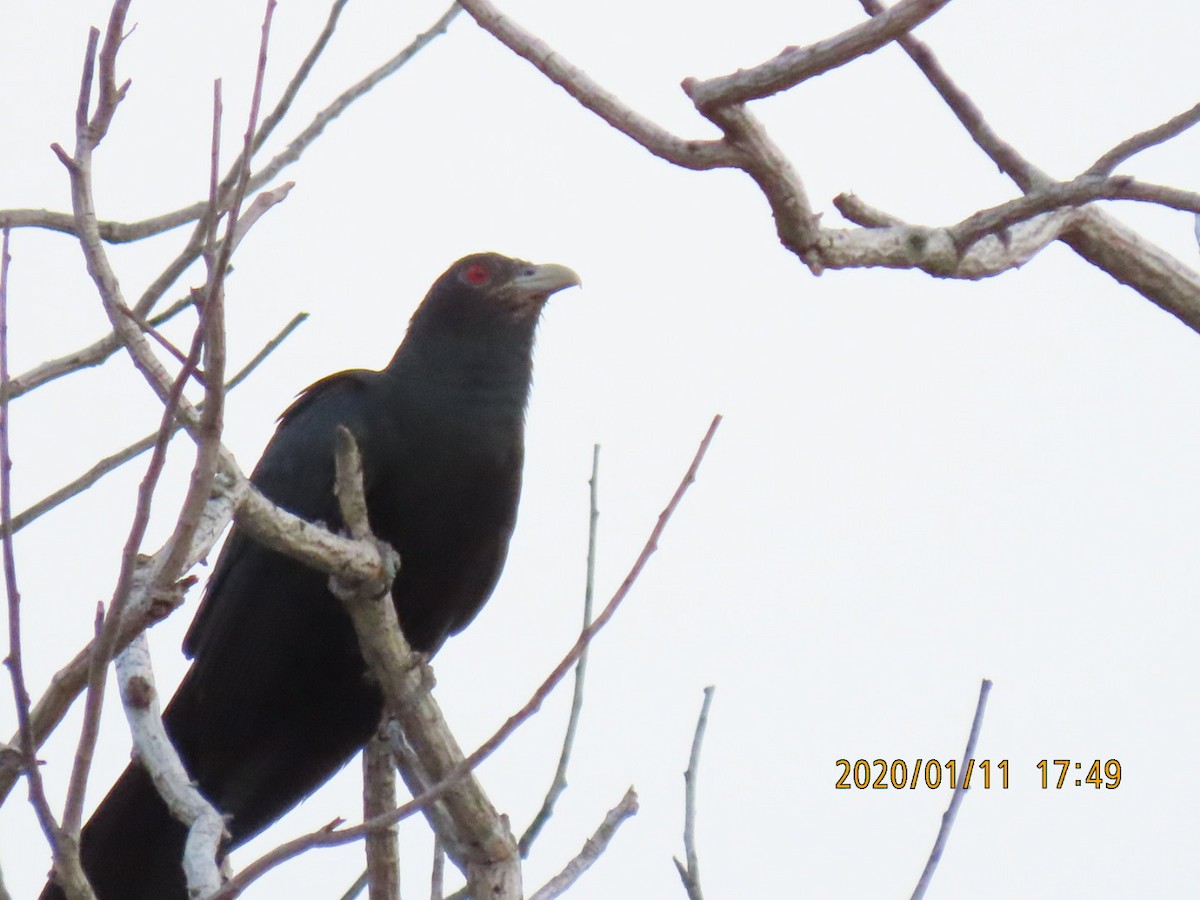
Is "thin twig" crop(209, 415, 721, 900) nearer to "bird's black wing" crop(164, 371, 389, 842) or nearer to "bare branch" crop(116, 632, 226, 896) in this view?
"bare branch" crop(116, 632, 226, 896)

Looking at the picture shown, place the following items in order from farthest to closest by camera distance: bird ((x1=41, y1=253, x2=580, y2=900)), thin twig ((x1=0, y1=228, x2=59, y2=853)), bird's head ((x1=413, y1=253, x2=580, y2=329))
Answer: bird's head ((x1=413, y1=253, x2=580, y2=329))
bird ((x1=41, y1=253, x2=580, y2=900))
thin twig ((x1=0, y1=228, x2=59, y2=853))

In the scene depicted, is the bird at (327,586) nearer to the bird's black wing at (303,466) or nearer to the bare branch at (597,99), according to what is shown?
the bird's black wing at (303,466)

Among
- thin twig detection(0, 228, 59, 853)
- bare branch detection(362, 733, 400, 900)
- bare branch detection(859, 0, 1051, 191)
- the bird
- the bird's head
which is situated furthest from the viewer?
the bird's head

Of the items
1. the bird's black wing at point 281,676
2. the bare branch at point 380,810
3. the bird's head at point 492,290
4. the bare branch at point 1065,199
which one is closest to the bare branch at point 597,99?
the bare branch at point 1065,199

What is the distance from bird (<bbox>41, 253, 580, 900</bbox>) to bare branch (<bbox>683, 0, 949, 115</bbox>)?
272 centimetres

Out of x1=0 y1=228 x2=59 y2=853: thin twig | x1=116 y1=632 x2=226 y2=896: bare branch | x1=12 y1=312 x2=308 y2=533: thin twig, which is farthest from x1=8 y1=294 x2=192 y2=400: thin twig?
x1=0 y1=228 x2=59 y2=853: thin twig

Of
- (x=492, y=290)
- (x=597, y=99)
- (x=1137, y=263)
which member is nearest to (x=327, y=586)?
(x=492, y=290)

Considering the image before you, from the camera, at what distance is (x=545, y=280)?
6.68 m

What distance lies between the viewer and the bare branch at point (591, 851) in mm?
3975

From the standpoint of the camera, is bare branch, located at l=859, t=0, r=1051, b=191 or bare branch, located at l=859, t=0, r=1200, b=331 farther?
bare branch, located at l=859, t=0, r=1200, b=331

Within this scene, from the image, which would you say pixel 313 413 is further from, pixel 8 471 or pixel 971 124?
pixel 8 471

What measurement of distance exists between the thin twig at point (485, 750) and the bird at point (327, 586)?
285 centimetres

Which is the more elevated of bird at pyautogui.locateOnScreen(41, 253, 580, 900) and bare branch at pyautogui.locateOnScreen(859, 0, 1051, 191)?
bare branch at pyautogui.locateOnScreen(859, 0, 1051, 191)

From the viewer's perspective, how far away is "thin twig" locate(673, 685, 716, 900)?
3.94 m
